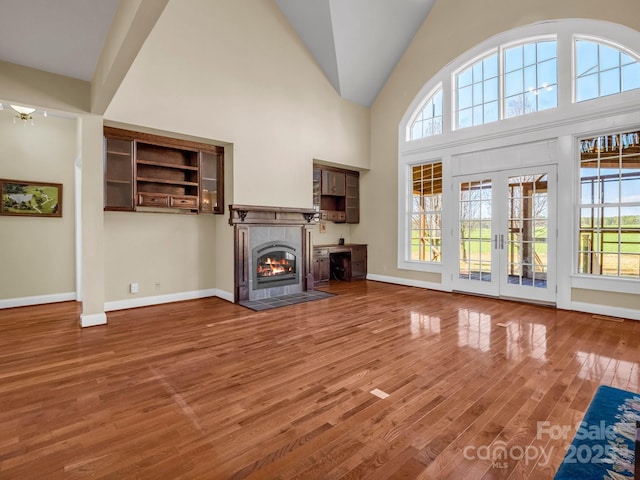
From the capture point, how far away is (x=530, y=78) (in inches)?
215

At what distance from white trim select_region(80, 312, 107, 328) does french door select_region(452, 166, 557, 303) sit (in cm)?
582

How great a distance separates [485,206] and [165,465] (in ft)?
19.7

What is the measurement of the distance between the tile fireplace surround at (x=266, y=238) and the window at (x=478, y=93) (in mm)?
3459

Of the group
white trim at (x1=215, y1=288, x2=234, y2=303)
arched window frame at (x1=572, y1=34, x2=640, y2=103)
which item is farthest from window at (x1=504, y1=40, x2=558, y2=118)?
white trim at (x1=215, y1=288, x2=234, y2=303)

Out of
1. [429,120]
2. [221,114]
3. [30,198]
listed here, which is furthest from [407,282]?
[30,198]

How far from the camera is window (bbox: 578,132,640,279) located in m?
4.59

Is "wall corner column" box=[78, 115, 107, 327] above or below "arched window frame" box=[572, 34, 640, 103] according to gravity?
below

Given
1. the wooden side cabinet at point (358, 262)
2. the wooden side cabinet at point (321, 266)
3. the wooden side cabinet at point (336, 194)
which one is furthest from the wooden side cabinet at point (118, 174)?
the wooden side cabinet at point (358, 262)

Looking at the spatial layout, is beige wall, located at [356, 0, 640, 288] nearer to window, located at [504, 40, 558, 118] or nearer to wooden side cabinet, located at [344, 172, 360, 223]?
wooden side cabinet, located at [344, 172, 360, 223]

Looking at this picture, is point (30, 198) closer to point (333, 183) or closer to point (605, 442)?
point (333, 183)

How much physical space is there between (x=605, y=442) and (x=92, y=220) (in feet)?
17.4

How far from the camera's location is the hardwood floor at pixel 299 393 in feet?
5.79

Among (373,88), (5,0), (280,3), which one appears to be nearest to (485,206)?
(373,88)

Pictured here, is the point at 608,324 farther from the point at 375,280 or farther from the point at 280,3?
the point at 280,3
